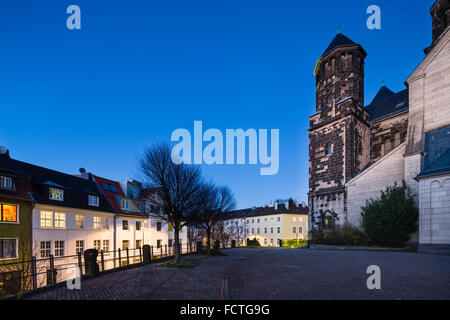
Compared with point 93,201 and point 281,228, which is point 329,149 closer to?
point 93,201

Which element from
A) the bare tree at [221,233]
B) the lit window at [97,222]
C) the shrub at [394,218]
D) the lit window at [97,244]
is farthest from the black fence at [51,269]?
the bare tree at [221,233]

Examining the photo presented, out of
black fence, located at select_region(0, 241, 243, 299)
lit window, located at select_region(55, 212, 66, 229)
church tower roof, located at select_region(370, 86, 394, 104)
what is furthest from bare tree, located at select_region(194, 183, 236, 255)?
church tower roof, located at select_region(370, 86, 394, 104)

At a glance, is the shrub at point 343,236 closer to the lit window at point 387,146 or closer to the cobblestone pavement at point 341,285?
the lit window at point 387,146

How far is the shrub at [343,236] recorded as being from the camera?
22.5 m

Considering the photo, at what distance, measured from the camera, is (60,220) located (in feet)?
78.7

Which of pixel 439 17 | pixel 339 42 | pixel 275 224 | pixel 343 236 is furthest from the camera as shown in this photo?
pixel 275 224

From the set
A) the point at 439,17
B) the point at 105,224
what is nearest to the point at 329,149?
the point at 439,17

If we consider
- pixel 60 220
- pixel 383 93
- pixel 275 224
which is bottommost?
pixel 275 224

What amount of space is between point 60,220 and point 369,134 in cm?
3597

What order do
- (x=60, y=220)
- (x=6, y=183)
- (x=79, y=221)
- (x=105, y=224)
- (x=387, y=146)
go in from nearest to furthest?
(x=6, y=183) < (x=60, y=220) < (x=79, y=221) < (x=105, y=224) < (x=387, y=146)

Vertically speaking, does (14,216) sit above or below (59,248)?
above

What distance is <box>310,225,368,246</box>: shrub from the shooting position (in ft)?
73.9

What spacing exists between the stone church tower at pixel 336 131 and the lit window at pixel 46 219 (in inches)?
1083
